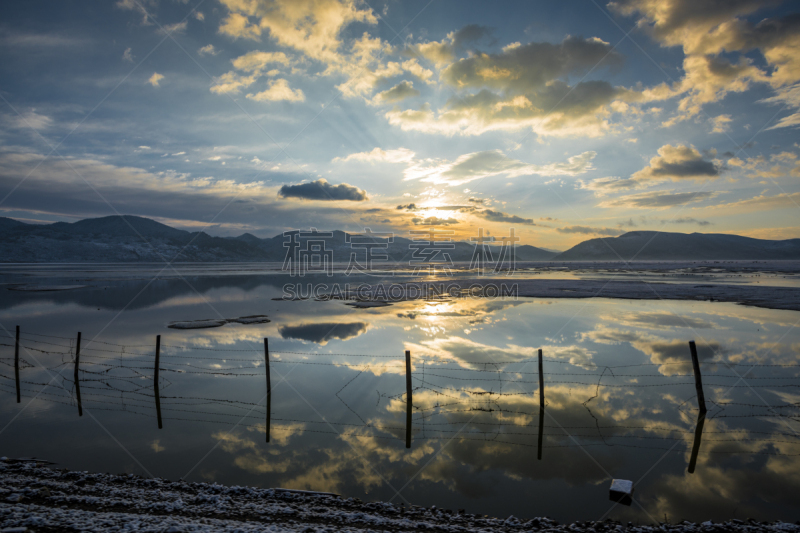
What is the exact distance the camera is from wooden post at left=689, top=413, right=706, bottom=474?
9258 mm

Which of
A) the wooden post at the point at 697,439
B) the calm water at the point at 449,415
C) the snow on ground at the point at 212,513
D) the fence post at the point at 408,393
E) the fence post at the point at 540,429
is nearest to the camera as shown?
the snow on ground at the point at 212,513

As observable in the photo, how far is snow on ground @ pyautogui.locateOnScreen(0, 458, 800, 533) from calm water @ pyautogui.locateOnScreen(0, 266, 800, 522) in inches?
27.4

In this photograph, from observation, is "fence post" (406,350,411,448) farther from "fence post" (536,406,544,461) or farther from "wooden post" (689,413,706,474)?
"wooden post" (689,413,706,474)

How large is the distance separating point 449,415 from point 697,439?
23.7 feet

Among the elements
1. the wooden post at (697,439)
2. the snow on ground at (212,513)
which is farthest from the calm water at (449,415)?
the snow on ground at (212,513)

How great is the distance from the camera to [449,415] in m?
12.3

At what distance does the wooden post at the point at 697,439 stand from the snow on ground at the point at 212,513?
242cm

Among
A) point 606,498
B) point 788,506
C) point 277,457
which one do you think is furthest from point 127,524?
point 788,506

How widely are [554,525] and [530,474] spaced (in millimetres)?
1989

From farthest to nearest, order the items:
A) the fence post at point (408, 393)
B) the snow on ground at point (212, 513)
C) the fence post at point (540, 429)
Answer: the fence post at point (408, 393) < the fence post at point (540, 429) < the snow on ground at point (212, 513)

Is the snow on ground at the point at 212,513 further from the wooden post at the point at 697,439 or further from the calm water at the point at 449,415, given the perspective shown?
the wooden post at the point at 697,439

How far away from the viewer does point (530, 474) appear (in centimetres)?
899

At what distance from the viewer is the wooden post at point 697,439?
30.4 ft

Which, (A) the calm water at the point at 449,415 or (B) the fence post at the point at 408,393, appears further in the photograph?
(B) the fence post at the point at 408,393
